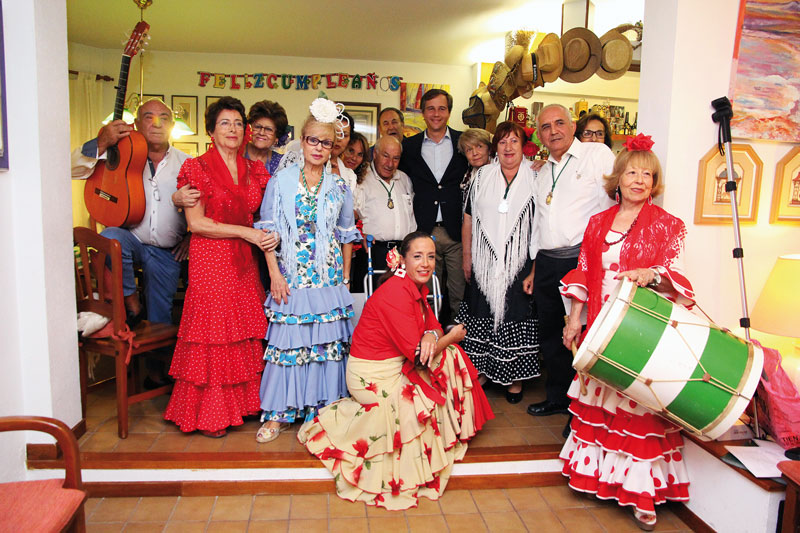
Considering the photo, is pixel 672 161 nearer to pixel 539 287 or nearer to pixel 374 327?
pixel 539 287

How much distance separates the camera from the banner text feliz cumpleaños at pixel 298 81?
6.91 metres

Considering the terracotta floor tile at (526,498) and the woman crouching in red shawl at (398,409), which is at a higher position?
the woman crouching in red shawl at (398,409)

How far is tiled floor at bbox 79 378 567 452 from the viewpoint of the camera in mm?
2859

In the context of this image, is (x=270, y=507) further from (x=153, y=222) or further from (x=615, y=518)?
(x=153, y=222)

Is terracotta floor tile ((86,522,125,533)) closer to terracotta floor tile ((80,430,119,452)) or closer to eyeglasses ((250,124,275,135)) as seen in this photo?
terracotta floor tile ((80,430,119,452))

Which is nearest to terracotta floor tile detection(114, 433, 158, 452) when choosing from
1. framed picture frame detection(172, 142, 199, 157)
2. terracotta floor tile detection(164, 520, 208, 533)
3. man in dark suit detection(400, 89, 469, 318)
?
terracotta floor tile detection(164, 520, 208, 533)

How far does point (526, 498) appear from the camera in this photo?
273 cm

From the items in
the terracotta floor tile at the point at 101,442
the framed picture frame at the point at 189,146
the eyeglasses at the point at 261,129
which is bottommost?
the terracotta floor tile at the point at 101,442

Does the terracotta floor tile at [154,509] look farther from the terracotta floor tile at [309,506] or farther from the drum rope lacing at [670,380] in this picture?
the drum rope lacing at [670,380]

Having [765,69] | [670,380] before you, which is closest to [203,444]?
[670,380]

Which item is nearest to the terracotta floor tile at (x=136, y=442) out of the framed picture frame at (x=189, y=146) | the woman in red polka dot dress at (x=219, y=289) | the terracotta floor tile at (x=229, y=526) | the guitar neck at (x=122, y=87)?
the woman in red polka dot dress at (x=219, y=289)

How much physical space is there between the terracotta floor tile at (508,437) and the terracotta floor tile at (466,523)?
1.68 ft

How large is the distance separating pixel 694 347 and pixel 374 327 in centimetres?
143

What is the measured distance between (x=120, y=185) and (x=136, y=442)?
151 cm
